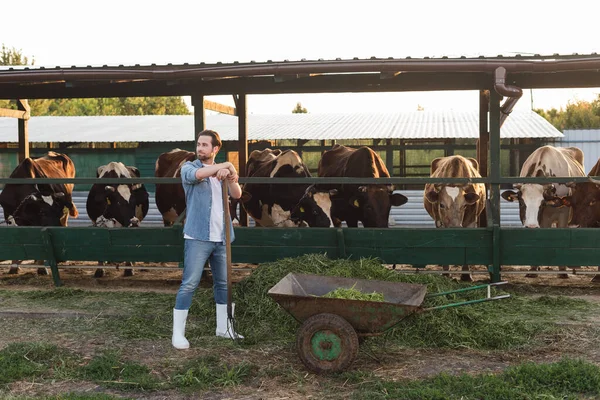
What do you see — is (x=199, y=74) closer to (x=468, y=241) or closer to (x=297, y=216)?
(x=297, y=216)

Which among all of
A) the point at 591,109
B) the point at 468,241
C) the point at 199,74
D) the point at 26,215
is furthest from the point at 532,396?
the point at 591,109

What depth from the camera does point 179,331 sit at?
6.44 metres

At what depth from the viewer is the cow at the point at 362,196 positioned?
10.3m

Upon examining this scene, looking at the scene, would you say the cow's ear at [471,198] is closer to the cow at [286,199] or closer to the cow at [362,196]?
the cow at [362,196]

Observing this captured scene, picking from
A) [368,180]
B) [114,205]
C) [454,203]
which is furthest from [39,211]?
[454,203]

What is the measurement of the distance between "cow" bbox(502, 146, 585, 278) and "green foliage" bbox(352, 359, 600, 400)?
4.64m

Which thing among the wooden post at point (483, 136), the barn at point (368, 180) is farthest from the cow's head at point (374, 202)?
the wooden post at point (483, 136)

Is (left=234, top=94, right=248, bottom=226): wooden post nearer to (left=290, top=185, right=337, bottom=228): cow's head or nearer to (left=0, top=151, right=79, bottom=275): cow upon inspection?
(left=290, top=185, right=337, bottom=228): cow's head

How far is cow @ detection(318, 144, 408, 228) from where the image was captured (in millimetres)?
10273

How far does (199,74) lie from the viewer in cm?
913

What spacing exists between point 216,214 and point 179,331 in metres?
1.11

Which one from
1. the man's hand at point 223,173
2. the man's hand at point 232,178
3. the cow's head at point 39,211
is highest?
the man's hand at point 223,173

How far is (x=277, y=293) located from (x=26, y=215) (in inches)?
282

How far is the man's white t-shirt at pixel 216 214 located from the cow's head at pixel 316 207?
3833 mm
